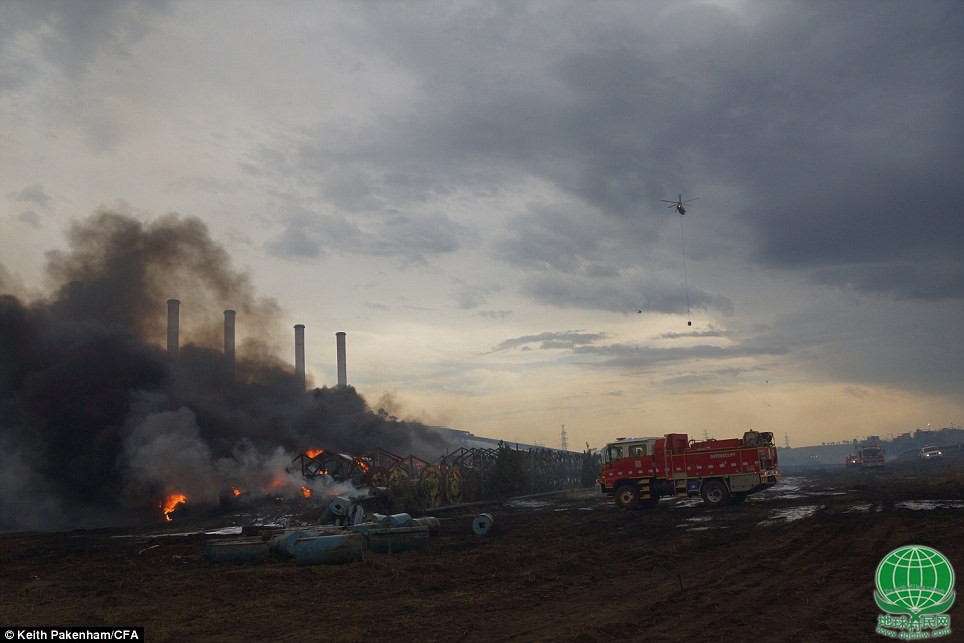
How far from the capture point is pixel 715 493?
31.9 metres

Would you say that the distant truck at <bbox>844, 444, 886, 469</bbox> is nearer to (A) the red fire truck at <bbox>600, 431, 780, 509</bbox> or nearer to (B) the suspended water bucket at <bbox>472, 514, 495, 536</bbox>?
(A) the red fire truck at <bbox>600, 431, 780, 509</bbox>

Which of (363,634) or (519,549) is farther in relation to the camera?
(519,549)

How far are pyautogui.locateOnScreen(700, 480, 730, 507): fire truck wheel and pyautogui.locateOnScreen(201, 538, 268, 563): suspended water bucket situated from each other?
20.6 meters

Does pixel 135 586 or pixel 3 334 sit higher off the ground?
pixel 3 334

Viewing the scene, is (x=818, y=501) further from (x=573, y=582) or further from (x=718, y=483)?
(x=573, y=582)

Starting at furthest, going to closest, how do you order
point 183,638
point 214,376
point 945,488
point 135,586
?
point 214,376
point 945,488
point 135,586
point 183,638

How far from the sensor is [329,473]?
177 ft

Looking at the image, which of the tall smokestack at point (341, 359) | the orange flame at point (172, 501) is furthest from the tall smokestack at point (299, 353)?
the orange flame at point (172, 501)

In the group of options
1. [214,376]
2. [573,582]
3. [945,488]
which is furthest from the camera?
[214,376]

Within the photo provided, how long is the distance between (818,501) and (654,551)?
17.7 m

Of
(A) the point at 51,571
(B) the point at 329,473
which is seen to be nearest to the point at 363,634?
(A) the point at 51,571

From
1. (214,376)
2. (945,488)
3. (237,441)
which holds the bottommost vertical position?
(945,488)
